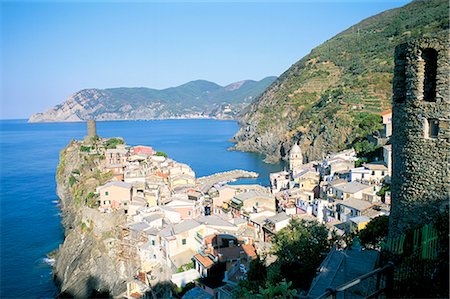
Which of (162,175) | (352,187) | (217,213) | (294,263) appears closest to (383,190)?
(352,187)

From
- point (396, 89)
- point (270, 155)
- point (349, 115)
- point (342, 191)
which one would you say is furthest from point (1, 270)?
point (270, 155)

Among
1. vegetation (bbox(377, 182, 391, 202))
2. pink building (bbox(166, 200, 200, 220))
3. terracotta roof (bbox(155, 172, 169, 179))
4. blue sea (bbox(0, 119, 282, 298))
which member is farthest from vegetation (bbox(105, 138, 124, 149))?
vegetation (bbox(377, 182, 391, 202))

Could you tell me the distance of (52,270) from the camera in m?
25.9

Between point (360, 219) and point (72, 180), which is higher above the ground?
point (360, 219)

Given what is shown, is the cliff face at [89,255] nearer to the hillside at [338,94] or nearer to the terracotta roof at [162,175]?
the terracotta roof at [162,175]

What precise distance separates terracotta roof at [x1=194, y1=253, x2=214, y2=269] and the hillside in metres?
31.8

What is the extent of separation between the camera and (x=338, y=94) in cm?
6712

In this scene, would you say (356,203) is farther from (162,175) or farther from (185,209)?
(162,175)

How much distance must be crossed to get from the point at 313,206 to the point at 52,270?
1916 cm

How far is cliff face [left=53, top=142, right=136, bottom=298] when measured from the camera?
2097 cm

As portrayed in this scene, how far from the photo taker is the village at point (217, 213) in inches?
717

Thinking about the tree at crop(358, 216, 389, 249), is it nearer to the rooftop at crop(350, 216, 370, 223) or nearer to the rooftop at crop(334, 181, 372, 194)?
the rooftop at crop(350, 216, 370, 223)

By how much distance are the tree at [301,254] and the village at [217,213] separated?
10.1ft

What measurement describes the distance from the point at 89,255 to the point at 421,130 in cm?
2219
